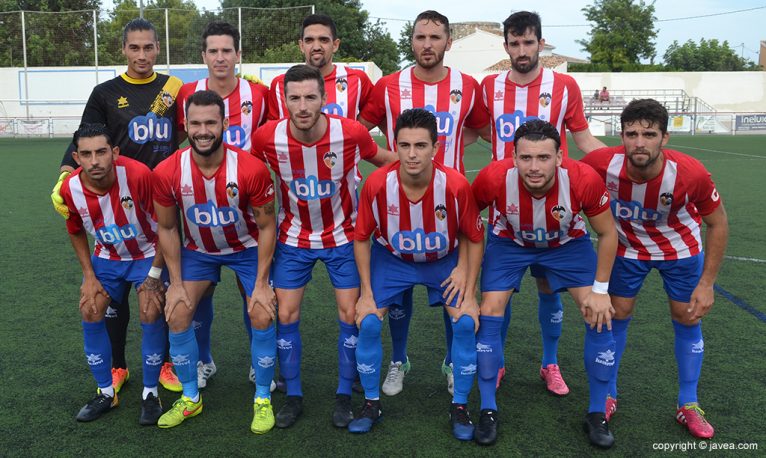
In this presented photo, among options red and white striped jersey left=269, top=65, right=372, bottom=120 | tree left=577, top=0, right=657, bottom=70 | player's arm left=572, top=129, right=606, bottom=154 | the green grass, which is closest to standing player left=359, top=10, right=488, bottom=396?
red and white striped jersey left=269, top=65, right=372, bottom=120

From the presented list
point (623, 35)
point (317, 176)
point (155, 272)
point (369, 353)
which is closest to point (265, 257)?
point (317, 176)

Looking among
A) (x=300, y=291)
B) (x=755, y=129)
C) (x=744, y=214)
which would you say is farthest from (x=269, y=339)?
(x=755, y=129)

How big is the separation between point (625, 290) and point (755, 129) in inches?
1240

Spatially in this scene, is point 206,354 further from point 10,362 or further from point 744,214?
point 744,214

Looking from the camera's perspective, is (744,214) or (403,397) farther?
(744,214)

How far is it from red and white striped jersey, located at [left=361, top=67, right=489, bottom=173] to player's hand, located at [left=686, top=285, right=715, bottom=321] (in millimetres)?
1454

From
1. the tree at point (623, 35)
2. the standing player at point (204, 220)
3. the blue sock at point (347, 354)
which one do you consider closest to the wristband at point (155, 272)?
the standing player at point (204, 220)

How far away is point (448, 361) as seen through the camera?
390 centimetres

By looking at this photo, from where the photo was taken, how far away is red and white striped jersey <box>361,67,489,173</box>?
3.92 meters

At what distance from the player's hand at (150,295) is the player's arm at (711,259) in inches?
110

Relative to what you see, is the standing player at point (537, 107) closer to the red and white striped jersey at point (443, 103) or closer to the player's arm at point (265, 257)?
the red and white striped jersey at point (443, 103)

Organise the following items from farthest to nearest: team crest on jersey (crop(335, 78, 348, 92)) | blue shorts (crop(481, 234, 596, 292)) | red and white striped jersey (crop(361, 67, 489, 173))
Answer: team crest on jersey (crop(335, 78, 348, 92)), red and white striped jersey (crop(361, 67, 489, 173)), blue shorts (crop(481, 234, 596, 292))

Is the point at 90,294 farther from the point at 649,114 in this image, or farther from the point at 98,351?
the point at 649,114

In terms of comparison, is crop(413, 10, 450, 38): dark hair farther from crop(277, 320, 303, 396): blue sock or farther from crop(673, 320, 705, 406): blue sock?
crop(673, 320, 705, 406): blue sock
